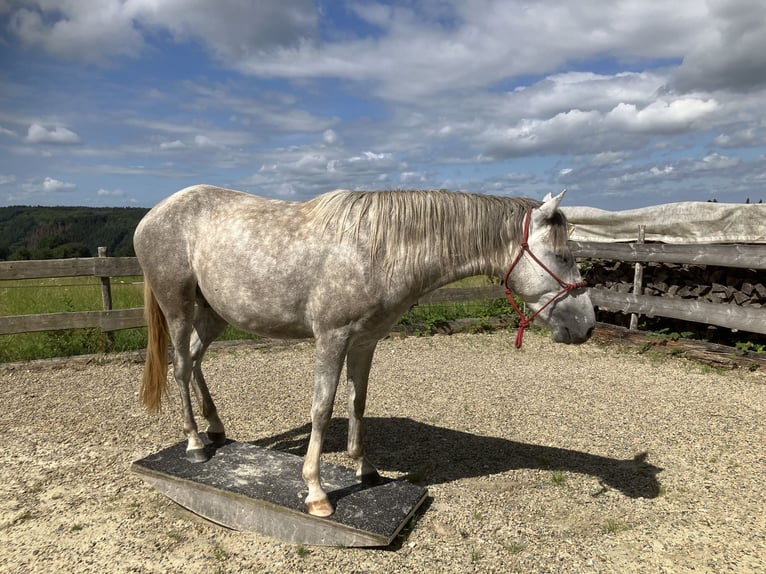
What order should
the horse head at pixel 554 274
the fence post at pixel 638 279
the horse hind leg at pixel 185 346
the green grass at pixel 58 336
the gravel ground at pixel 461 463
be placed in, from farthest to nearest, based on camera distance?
the fence post at pixel 638 279 < the green grass at pixel 58 336 < the horse hind leg at pixel 185 346 < the horse head at pixel 554 274 < the gravel ground at pixel 461 463

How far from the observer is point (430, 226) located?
122 inches

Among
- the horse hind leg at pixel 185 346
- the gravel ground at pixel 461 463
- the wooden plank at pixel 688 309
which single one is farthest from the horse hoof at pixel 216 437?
the wooden plank at pixel 688 309

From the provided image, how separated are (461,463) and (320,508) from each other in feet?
5.12

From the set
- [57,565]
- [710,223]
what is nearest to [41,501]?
[57,565]

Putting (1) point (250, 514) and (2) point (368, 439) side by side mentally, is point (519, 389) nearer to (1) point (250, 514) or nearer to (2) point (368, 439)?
(2) point (368, 439)

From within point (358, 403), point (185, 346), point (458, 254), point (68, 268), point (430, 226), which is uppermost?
point (430, 226)

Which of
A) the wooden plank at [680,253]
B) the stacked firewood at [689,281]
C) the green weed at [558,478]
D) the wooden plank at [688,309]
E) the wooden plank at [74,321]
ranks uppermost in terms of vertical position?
the wooden plank at [680,253]

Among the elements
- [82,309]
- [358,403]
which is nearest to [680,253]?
[358,403]

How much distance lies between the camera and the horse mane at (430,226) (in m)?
3.04

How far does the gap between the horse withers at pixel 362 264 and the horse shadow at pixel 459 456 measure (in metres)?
1.27

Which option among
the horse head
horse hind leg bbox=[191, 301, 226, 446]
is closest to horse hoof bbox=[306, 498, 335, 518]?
horse hind leg bbox=[191, 301, 226, 446]

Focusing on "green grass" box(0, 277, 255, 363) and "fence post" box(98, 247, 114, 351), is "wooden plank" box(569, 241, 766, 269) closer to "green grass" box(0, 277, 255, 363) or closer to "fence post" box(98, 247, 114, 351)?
"green grass" box(0, 277, 255, 363)

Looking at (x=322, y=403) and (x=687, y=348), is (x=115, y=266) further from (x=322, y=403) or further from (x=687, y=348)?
(x=687, y=348)

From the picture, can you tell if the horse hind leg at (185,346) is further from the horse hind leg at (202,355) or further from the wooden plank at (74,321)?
the wooden plank at (74,321)
